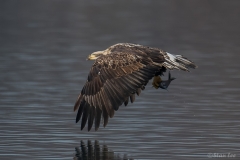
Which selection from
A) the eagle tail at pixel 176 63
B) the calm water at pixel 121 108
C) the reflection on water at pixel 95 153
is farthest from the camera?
the eagle tail at pixel 176 63

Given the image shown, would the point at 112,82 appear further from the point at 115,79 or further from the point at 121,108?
the point at 121,108

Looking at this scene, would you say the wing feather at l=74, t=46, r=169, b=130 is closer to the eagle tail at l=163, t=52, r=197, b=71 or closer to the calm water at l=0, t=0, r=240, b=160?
the eagle tail at l=163, t=52, r=197, b=71

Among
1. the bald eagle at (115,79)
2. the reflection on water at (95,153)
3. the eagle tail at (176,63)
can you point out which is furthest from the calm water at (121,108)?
the eagle tail at (176,63)

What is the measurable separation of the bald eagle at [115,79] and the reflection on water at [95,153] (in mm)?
383

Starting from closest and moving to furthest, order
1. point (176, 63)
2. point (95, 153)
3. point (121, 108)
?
point (95, 153)
point (176, 63)
point (121, 108)

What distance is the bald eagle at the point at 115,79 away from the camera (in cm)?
1009

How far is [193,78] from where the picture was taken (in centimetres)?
1739

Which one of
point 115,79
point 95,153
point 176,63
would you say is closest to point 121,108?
point 176,63

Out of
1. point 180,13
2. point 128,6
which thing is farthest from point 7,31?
point 128,6

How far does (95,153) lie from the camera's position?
10.2m

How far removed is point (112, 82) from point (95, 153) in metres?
0.90

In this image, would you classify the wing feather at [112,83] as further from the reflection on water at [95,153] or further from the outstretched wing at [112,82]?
the reflection on water at [95,153]

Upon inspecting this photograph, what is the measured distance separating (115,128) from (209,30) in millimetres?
17777

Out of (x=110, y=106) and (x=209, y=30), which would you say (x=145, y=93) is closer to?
(x=110, y=106)
